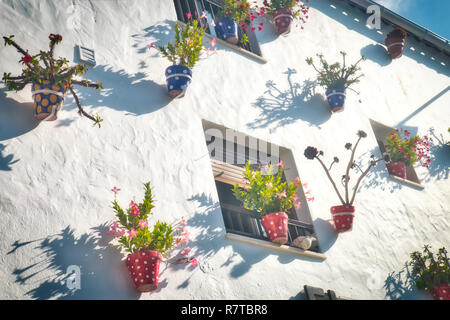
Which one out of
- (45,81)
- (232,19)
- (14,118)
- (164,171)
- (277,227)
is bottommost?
(277,227)

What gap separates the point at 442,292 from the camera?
507 cm

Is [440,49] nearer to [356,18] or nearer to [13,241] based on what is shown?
[356,18]

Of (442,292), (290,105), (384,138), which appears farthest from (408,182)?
(290,105)

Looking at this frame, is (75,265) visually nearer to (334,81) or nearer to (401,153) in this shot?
(334,81)

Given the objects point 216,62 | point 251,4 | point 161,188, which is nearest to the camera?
point 161,188

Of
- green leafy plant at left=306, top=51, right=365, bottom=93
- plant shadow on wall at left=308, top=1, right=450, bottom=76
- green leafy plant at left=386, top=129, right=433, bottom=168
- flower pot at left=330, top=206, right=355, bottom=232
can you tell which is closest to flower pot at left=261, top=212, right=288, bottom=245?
flower pot at left=330, top=206, right=355, bottom=232

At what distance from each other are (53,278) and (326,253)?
9.80 feet

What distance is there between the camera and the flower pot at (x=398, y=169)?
6.50 m

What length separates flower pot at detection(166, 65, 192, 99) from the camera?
461cm

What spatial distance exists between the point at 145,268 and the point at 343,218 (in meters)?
2.66

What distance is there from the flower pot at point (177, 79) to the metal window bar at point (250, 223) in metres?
1.35

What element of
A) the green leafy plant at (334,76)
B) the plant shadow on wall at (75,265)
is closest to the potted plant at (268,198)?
the plant shadow on wall at (75,265)
